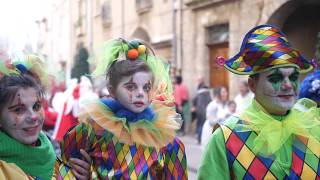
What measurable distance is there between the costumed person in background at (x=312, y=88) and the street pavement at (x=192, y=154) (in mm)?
4353

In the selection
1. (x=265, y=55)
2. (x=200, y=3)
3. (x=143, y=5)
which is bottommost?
(x=265, y=55)

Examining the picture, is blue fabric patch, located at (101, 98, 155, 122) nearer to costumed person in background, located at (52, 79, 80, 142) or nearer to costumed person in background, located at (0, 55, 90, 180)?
costumed person in background, located at (0, 55, 90, 180)

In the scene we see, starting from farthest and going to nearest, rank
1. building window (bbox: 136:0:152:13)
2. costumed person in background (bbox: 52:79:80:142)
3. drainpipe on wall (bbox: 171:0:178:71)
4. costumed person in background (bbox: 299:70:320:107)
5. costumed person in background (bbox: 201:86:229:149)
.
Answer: building window (bbox: 136:0:152:13) < drainpipe on wall (bbox: 171:0:178:71) < costumed person in background (bbox: 201:86:229:149) < costumed person in background (bbox: 52:79:80:142) < costumed person in background (bbox: 299:70:320:107)

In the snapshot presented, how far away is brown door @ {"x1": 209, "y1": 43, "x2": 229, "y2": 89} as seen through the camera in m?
13.6

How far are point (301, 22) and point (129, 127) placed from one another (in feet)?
32.3

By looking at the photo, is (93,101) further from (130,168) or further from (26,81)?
(26,81)

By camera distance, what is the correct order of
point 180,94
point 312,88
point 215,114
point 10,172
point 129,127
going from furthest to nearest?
point 180,94 < point 215,114 < point 312,88 < point 129,127 < point 10,172

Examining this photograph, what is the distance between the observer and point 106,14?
73.1ft

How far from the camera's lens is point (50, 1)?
3394 centimetres

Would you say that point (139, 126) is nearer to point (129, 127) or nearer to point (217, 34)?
point (129, 127)

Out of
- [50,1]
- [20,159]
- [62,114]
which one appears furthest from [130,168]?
[50,1]

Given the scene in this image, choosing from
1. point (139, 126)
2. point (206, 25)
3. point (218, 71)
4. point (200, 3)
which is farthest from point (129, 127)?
point (200, 3)

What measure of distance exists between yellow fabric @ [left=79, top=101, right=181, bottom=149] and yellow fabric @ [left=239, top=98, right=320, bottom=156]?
69 cm

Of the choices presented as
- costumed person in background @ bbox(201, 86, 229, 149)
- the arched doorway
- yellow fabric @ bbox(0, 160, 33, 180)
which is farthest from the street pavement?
yellow fabric @ bbox(0, 160, 33, 180)
